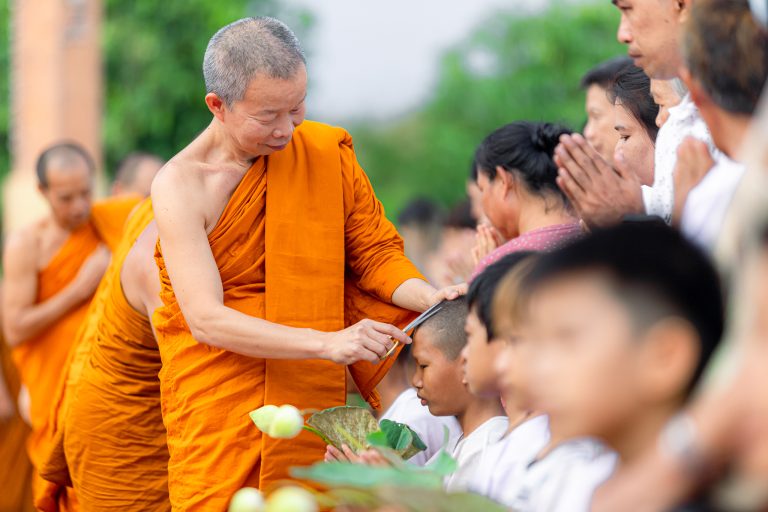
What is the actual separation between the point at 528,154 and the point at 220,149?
3.44 feet

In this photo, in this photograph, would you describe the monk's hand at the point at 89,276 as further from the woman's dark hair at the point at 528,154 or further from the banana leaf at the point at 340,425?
the banana leaf at the point at 340,425

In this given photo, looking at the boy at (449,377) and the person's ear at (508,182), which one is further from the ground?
the person's ear at (508,182)

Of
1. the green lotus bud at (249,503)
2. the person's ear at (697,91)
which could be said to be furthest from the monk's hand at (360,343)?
the person's ear at (697,91)

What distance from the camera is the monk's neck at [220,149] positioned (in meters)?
3.80

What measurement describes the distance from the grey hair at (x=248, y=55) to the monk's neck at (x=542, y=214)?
89 centimetres

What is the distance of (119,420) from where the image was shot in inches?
182

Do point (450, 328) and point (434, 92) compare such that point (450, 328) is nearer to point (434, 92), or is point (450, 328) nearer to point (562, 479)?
point (562, 479)

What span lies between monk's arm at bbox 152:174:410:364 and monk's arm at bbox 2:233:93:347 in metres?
2.78

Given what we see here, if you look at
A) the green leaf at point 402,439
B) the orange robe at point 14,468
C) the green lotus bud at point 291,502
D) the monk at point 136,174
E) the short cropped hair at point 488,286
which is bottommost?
the orange robe at point 14,468

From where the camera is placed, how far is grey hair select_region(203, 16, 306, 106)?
11.6 feet

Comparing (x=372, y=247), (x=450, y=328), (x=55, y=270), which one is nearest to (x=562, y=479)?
(x=450, y=328)

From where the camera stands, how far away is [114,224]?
6.35 m

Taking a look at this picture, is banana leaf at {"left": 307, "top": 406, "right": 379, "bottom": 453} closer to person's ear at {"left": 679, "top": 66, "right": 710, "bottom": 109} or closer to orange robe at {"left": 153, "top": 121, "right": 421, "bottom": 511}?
orange robe at {"left": 153, "top": 121, "right": 421, "bottom": 511}

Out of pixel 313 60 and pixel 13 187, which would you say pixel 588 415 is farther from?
pixel 313 60
